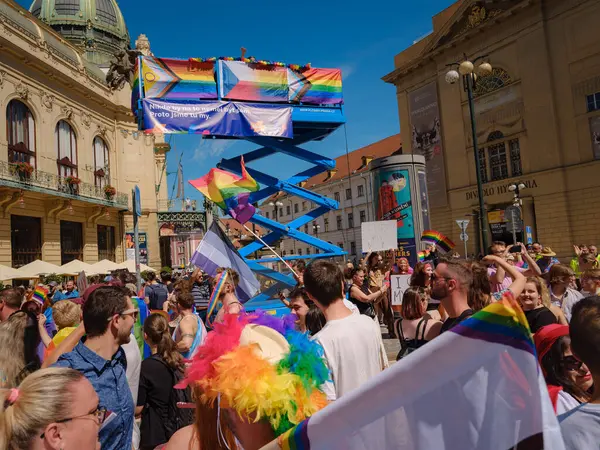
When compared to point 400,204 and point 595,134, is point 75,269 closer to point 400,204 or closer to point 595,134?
point 400,204

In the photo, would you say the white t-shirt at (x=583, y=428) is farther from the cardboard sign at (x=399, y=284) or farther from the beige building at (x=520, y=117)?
the beige building at (x=520, y=117)

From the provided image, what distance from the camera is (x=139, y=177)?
32594 mm

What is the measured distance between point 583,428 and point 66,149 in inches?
1176

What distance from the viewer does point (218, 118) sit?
38.0 feet

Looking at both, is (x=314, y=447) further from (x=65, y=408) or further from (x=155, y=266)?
(x=155, y=266)

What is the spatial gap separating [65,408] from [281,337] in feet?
2.93

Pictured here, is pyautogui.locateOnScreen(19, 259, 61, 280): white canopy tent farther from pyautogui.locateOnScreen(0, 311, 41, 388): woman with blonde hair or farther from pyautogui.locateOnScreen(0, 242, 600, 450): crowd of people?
pyautogui.locateOnScreen(0, 311, 41, 388): woman with blonde hair

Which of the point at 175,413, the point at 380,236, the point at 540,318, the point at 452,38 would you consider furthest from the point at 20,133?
the point at 452,38

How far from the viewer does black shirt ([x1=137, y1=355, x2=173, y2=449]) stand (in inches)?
141

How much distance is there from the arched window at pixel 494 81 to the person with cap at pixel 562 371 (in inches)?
1154

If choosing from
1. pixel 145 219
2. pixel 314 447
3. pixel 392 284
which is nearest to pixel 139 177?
pixel 145 219

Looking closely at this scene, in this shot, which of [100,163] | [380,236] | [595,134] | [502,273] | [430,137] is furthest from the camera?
[430,137]

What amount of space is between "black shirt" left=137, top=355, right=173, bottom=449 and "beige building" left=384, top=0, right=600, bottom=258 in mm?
28463

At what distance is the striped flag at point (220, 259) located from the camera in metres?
7.07
